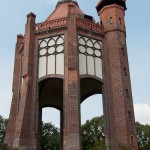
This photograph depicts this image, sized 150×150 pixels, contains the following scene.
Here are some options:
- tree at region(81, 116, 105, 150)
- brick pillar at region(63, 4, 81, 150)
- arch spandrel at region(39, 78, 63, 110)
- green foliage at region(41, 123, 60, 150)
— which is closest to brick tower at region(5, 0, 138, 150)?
brick pillar at region(63, 4, 81, 150)

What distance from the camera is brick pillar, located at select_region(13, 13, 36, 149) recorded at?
20917 millimetres

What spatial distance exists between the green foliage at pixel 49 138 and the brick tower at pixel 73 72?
17.7 meters

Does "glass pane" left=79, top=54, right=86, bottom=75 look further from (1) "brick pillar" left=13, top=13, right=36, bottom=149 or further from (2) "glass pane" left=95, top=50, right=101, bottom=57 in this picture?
(1) "brick pillar" left=13, top=13, right=36, bottom=149

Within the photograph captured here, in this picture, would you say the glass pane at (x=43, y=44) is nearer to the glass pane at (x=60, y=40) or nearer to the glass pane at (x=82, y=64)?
the glass pane at (x=60, y=40)

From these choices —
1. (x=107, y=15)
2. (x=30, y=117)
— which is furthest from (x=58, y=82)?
(x=107, y=15)

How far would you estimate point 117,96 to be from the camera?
22.9 m

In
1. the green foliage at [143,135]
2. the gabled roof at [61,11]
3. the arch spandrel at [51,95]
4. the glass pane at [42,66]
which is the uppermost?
the gabled roof at [61,11]

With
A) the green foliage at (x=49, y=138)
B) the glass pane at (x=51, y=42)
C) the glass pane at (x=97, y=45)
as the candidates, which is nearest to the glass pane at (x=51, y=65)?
the glass pane at (x=51, y=42)

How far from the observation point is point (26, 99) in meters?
22.3

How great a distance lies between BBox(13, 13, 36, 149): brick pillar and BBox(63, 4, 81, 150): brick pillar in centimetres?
255

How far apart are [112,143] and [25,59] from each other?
899cm

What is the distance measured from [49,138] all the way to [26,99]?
2336 cm

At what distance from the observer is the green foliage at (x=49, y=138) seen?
142 ft

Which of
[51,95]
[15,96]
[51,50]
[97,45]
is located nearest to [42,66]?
[51,50]
